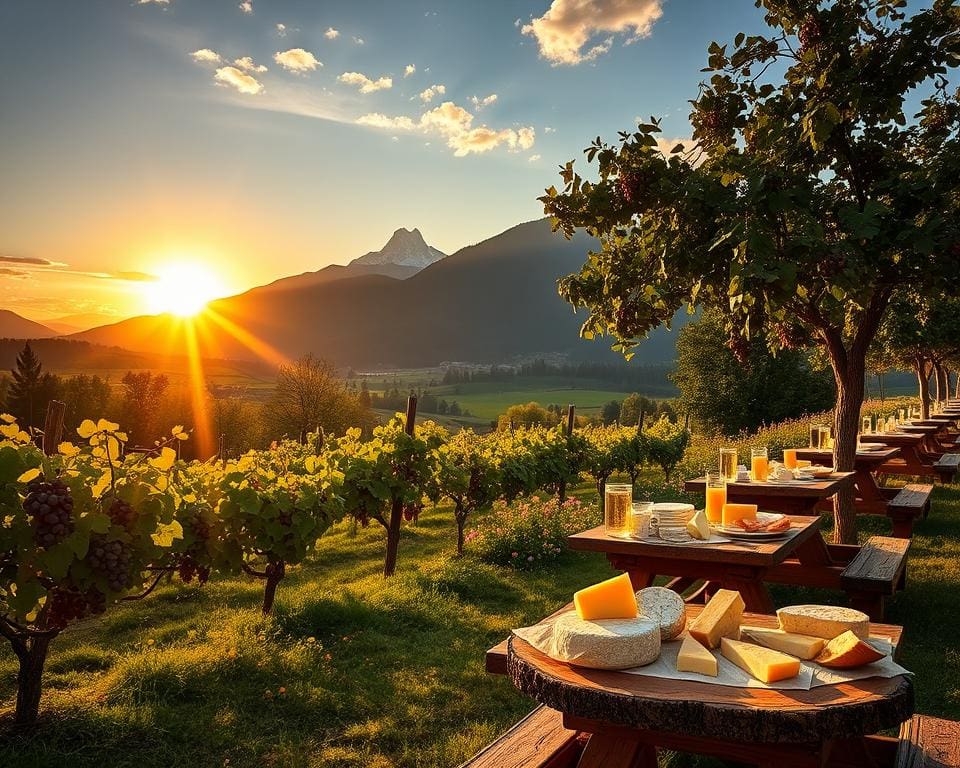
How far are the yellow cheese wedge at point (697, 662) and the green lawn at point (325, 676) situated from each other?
6.87 feet

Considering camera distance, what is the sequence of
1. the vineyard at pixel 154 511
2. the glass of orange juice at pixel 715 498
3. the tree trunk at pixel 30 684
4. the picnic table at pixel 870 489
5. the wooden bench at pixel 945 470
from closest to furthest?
the vineyard at pixel 154 511 → the tree trunk at pixel 30 684 → the glass of orange juice at pixel 715 498 → the picnic table at pixel 870 489 → the wooden bench at pixel 945 470

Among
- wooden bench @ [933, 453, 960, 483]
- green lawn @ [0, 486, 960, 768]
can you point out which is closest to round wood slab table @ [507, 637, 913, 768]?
green lawn @ [0, 486, 960, 768]

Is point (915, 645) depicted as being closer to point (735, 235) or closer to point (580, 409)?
point (735, 235)

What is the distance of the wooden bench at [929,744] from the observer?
2.41 m

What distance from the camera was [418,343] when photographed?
200 meters

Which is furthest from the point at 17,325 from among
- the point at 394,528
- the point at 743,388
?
the point at 394,528

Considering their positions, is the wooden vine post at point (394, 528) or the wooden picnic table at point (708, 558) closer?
the wooden picnic table at point (708, 558)

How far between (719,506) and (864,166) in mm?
3389

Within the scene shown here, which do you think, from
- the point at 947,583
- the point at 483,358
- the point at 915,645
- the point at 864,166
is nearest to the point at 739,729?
the point at 915,645

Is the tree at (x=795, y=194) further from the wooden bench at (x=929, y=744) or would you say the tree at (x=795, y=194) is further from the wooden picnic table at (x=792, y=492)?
the wooden bench at (x=929, y=744)

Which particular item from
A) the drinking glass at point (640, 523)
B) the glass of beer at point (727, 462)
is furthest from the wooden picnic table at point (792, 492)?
the drinking glass at point (640, 523)

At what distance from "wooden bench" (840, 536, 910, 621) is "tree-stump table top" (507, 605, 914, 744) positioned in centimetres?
314

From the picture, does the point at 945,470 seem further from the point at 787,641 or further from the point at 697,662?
the point at 697,662

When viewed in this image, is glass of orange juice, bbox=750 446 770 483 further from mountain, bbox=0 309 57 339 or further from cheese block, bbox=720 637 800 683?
mountain, bbox=0 309 57 339
